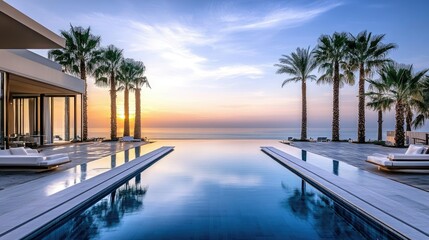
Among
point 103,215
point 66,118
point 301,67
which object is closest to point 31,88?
→ point 66,118

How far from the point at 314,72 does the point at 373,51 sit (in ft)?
14.4

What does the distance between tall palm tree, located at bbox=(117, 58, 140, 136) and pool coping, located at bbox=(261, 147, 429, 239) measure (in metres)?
20.6

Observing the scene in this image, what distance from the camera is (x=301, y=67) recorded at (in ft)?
77.9

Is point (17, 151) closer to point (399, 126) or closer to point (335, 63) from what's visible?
point (399, 126)

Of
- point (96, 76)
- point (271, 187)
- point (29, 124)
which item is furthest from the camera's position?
point (96, 76)

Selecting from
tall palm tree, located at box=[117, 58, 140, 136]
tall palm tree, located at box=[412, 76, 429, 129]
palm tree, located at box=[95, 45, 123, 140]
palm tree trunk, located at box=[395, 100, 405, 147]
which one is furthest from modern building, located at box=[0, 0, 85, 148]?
tall palm tree, located at box=[412, 76, 429, 129]

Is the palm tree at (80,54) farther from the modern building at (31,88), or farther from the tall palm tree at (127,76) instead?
the tall palm tree at (127,76)

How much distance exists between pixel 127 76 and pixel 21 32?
16.6 meters

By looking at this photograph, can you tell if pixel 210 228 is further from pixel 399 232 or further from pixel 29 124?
pixel 29 124

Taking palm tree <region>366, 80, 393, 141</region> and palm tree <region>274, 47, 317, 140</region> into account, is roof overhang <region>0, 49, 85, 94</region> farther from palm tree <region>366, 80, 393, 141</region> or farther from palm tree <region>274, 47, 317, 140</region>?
palm tree <region>366, 80, 393, 141</region>

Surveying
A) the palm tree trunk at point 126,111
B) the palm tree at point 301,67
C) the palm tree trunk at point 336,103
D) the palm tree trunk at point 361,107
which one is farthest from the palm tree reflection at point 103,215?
the palm tree trunk at point 126,111

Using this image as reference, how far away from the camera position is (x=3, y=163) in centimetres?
883

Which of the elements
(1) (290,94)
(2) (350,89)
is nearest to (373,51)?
(2) (350,89)

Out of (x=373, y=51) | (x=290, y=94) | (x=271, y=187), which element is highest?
(x=373, y=51)
